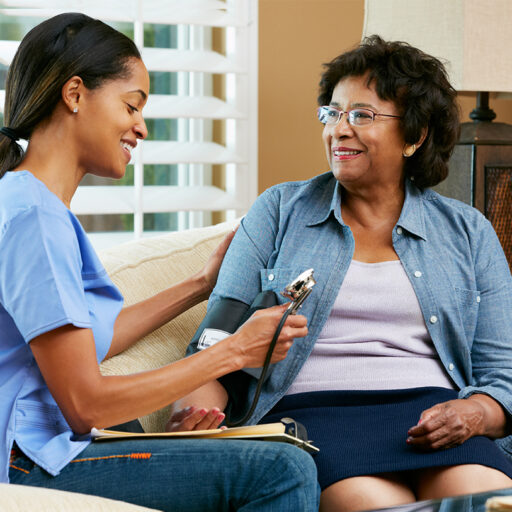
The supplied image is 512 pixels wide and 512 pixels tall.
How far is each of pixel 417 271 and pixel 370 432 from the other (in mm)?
395


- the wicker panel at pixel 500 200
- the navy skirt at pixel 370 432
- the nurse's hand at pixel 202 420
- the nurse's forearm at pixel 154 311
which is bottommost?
the navy skirt at pixel 370 432

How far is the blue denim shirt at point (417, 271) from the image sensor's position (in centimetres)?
171

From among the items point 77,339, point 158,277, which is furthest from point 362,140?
point 77,339

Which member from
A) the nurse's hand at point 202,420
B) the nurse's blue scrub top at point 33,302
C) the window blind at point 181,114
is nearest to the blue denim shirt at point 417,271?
the nurse's hand at point 202,420

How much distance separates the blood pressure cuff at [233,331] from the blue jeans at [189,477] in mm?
450

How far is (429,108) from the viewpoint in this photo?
6.08 feet

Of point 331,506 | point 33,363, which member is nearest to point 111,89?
point 33,363

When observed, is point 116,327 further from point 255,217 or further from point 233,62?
point 233,62

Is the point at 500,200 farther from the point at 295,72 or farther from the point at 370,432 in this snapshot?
the point at 370,432

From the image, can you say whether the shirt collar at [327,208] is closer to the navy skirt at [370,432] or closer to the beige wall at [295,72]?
the navy skirt at [370,432]

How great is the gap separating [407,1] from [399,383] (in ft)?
3.50

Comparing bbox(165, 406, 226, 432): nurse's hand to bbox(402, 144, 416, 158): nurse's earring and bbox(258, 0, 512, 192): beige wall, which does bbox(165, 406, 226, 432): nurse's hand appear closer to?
bbox(402, 144, 416, 158): nurse's earring

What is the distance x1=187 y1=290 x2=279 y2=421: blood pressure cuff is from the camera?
166cm

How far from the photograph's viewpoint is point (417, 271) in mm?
1748
